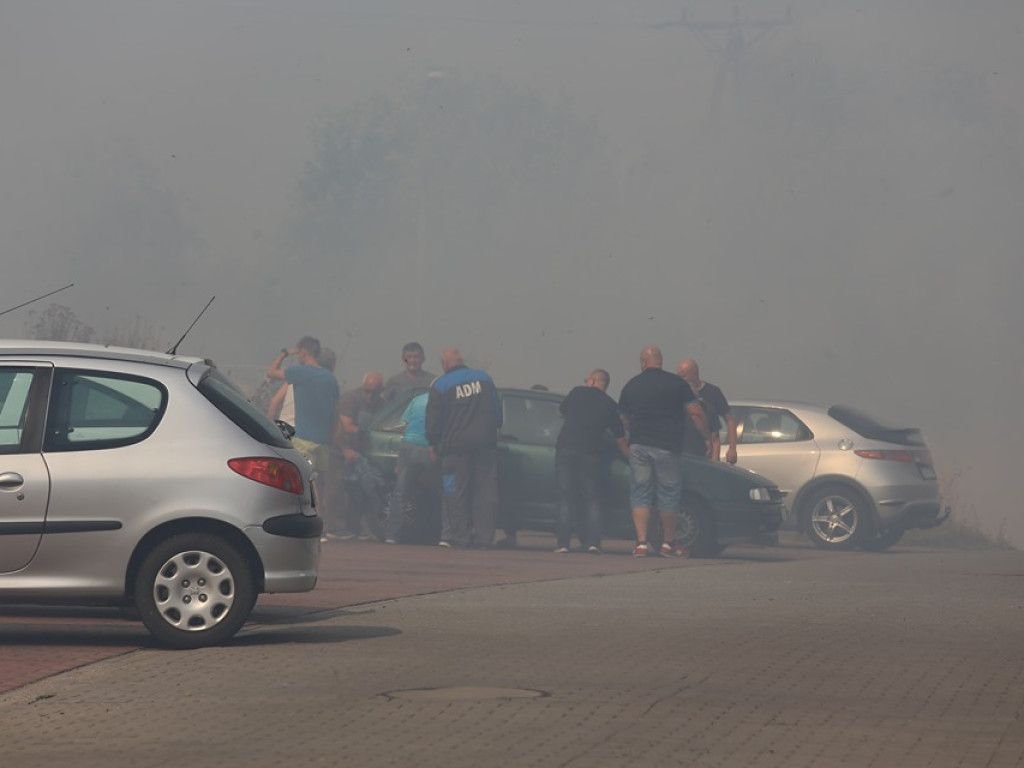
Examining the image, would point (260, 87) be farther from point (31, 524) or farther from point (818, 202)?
point (31, 524)

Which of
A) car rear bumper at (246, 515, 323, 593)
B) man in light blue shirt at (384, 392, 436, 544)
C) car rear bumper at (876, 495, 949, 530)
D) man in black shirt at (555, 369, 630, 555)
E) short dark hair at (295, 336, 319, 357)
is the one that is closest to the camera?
car rear bumper at (246, 515, 323, 593)

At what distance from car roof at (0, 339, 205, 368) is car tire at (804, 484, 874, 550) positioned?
1221cm

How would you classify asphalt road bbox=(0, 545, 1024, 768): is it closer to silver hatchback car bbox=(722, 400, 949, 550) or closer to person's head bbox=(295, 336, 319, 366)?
person's head bbox=(295, 336, 319, 366)

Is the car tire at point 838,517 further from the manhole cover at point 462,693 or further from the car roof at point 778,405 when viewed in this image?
the manhole cover at point 462,693

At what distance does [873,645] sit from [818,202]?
25144mm

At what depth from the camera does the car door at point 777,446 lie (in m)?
22.0

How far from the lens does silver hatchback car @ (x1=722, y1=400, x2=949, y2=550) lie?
2188 cm

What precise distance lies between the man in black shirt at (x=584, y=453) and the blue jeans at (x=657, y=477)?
320mm

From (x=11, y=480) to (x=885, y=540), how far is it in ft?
45.5

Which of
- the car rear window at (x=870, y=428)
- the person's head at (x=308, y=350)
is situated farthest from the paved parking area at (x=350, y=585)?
the person's head at (x=308, y=350)

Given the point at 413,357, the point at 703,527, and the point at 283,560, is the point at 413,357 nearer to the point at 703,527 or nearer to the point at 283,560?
the point at 703,527

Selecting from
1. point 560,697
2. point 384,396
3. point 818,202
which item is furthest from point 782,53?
point 560,697

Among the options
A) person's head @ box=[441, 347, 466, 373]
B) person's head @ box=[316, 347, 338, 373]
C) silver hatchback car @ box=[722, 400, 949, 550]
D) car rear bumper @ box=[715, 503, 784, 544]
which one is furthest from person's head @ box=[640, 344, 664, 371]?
person's head @ box=[316, 347, 338, 373]

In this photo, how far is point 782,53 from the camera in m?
35.8
